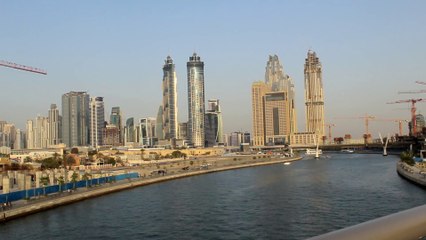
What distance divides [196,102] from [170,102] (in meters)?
10.1

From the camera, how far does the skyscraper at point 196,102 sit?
156625 mm

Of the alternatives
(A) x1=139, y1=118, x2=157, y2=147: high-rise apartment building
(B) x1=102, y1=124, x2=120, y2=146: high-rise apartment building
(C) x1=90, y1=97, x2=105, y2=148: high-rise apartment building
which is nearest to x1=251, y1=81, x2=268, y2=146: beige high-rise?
(A) x1=139, y1=118, x2=157, y2=147: high-rise apartment building

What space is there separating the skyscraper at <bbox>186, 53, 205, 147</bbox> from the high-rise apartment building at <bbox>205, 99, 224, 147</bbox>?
21.4 feet

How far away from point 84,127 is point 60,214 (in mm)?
138190

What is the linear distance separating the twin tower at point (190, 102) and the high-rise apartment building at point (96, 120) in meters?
22.7

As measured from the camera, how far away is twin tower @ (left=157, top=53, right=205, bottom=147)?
157 meters

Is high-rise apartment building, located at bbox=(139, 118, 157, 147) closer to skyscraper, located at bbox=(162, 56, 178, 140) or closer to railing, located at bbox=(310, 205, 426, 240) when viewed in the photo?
skyscraper, located at bbox=(162, 56, 178, 140)

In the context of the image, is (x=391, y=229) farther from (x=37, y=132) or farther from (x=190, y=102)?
(x=37, y=132)

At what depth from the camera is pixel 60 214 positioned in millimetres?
21672

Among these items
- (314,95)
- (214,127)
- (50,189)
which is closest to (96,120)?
(214,127)

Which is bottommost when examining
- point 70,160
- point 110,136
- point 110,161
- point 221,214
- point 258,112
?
point 221,214

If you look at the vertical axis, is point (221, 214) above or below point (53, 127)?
below

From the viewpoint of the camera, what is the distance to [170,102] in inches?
6388

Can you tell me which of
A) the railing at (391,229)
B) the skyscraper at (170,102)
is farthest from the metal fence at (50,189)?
the skyscraper at (170,102)
